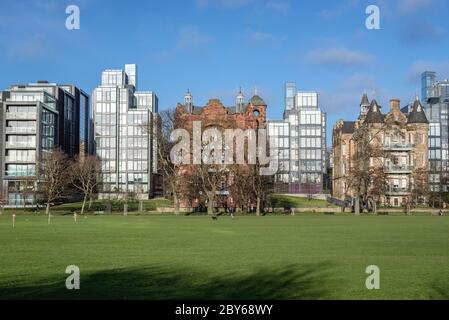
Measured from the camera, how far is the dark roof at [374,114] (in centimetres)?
11279

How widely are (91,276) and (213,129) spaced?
214 feet

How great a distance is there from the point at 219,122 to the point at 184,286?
2942 inches

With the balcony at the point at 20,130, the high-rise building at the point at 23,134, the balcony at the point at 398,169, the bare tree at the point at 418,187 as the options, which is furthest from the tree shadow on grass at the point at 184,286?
the balcony at the point at 398,169

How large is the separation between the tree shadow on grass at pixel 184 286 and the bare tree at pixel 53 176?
66548 mm

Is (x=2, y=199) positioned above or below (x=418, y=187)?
below

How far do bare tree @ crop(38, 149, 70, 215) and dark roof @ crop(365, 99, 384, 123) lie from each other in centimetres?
5965

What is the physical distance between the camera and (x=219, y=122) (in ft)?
294

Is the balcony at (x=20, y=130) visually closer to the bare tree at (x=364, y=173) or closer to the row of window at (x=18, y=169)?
the row of window at (x=18, y=169)

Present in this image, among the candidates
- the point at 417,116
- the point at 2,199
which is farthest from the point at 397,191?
the point at 2,199

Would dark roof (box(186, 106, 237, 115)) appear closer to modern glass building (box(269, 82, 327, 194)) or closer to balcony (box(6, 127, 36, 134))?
balcony (box(6, 127, 36, 134))

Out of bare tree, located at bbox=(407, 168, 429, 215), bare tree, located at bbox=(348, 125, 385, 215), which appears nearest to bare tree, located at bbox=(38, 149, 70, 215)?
bare tree, located at bbox=(348, 125, 385, 215)

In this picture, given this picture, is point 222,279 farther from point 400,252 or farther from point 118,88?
point 118,88

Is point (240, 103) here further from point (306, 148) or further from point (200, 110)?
point (306, 148)
